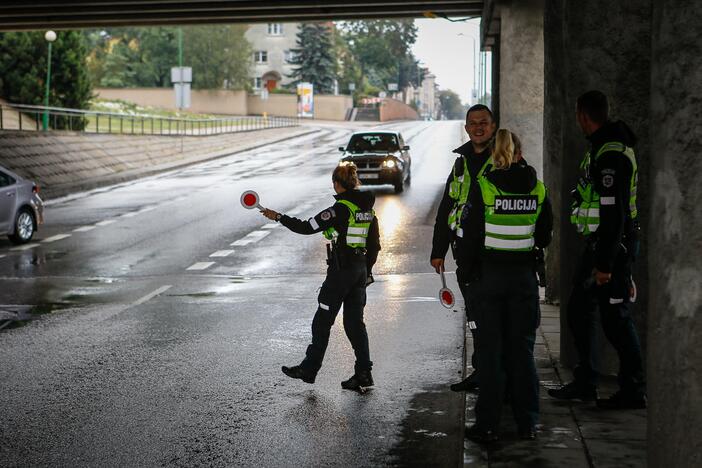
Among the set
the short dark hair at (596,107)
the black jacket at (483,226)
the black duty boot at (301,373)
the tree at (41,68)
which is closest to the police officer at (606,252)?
the short dark hair at (596,107)

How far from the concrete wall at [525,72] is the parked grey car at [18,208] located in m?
8.23

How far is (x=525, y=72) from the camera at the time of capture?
1928 centimetres

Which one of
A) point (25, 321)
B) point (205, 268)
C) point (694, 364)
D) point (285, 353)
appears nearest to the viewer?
point (694, 364)

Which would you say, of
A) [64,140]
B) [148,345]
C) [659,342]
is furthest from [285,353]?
[64,140]

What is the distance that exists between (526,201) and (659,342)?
204 cm

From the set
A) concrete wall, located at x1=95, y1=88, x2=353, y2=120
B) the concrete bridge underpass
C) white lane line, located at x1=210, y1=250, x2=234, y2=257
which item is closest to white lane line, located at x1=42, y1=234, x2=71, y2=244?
white lane line, located at x1=210, y1=250, x2=234, y2=257

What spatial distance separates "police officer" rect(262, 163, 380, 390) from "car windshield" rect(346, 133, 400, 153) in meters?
23.3

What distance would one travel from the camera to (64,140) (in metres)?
36.9

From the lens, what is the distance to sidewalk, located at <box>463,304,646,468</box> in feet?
19.8

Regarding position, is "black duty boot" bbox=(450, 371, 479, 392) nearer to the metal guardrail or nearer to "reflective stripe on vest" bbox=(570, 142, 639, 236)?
"reflective stripe on vest" bbox=(570, 142, 639, 236)

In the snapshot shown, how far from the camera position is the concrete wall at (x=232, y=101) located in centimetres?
8950

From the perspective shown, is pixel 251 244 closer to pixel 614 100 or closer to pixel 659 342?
pixel 614 100

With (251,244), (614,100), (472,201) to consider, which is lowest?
(251,244)

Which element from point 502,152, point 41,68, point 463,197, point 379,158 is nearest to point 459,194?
point 463,197
